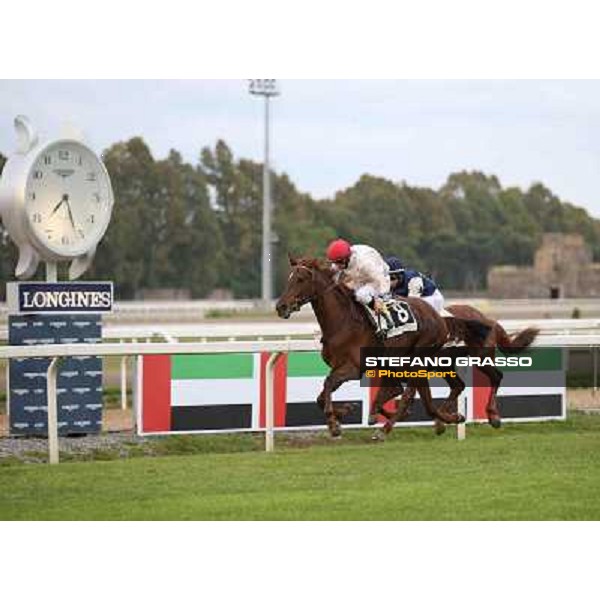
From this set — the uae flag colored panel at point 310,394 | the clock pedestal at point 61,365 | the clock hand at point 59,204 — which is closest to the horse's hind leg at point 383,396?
the uae flag colored panel at point 310,394

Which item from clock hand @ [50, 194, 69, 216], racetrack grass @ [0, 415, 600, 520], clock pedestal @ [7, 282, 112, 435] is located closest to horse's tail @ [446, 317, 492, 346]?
racetrack grass @ [0, 415, 600, 520]

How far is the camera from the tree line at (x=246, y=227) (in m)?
59.7

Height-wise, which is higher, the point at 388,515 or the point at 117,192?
the point at 117,192

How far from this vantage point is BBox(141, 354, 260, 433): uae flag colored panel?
12.4 m

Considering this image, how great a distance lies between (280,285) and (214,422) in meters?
51.8

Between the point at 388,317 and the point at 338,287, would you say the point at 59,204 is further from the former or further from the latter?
the point at 388,317

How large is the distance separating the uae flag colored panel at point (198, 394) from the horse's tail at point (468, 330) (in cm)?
212

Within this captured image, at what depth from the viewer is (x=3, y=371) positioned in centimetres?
2297

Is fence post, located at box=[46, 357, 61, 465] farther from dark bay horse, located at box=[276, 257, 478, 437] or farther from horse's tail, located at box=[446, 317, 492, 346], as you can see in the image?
horse's tail, located at box=[446, 317, 492, 346]

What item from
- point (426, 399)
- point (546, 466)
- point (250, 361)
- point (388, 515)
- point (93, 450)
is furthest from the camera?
point (250, 361)

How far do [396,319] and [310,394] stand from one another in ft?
8.33

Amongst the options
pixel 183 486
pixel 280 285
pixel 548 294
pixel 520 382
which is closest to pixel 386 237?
pixel 280 285

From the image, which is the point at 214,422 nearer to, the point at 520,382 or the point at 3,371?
the point at 520,382

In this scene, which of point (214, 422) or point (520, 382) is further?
point (520, 382)
